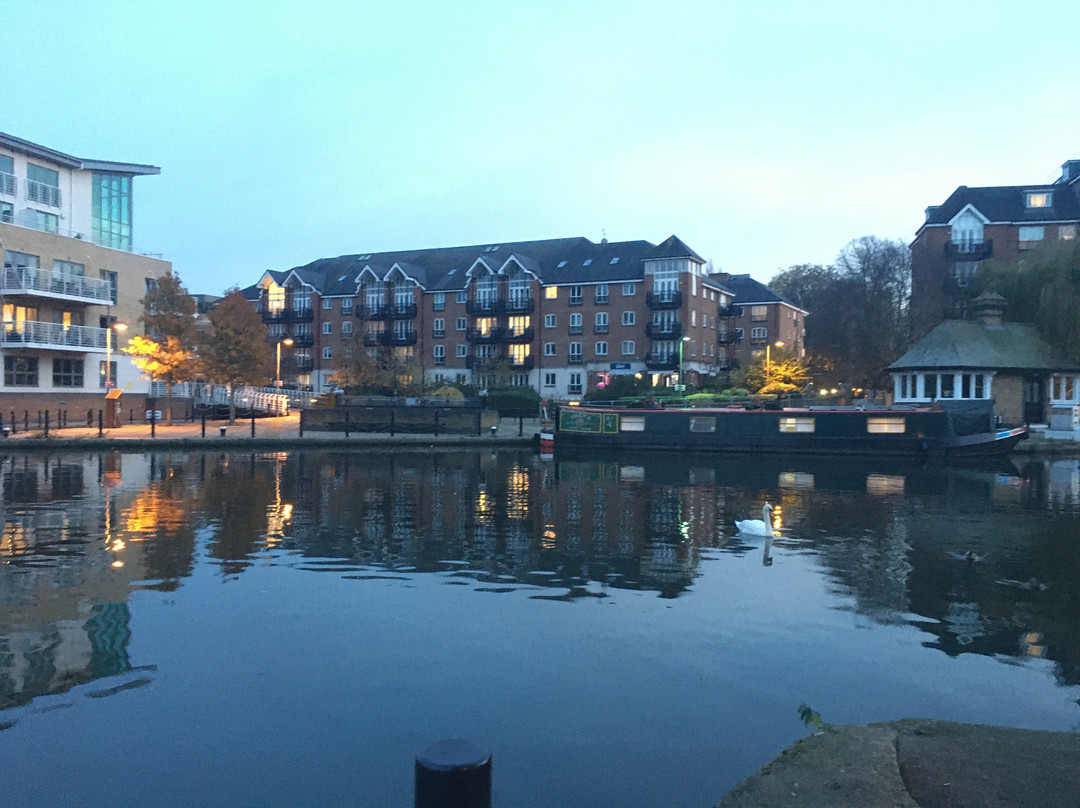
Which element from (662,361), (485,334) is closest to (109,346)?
(485,334)

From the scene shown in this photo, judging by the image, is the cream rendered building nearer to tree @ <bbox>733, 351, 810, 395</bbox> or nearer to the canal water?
the canal water

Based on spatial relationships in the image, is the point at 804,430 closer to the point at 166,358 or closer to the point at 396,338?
the point at 166,358

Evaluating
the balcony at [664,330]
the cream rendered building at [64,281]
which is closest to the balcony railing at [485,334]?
the balcony at [664,330]

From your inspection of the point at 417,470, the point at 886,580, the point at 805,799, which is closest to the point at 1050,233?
the point at 417,470

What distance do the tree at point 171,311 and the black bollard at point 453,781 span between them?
47780 millimetres

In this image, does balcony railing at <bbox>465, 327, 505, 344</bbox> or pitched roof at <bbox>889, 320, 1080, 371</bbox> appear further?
balcony railing at <bbox>465, 327, 505, 344</bbox>

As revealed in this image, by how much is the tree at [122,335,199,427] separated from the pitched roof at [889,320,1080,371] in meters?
40.4

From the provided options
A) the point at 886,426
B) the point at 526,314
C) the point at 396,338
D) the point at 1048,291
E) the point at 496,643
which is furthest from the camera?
the point at 396,338

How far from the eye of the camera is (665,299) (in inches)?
2616

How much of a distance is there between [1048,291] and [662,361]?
2801cm

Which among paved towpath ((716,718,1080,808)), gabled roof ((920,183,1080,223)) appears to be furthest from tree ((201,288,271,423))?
gabled roof ((920,183,1080,223))

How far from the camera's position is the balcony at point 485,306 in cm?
7188

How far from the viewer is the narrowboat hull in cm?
3869

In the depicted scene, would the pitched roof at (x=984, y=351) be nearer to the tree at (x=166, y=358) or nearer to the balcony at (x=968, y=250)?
the balcony at (x=968, y=250)
